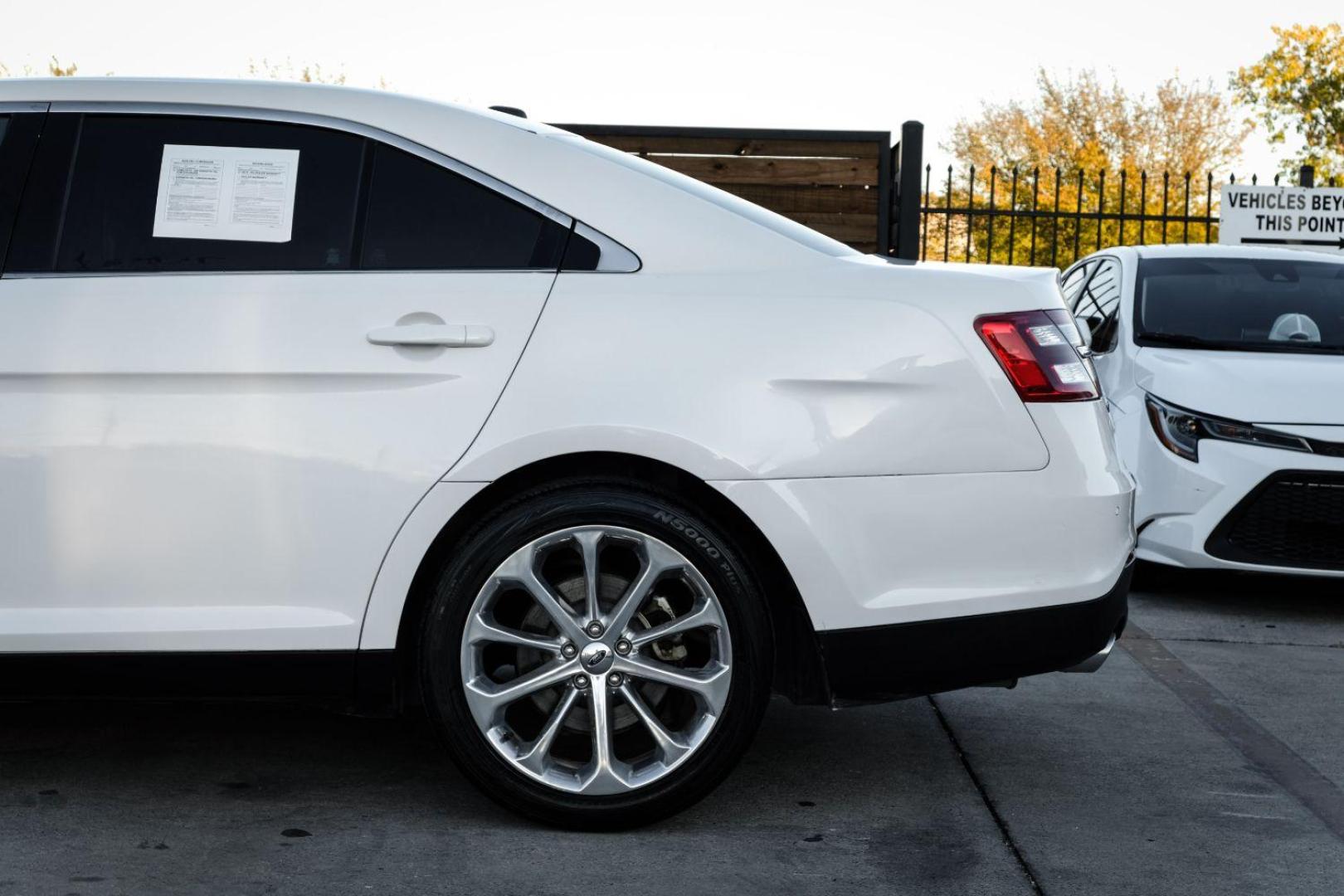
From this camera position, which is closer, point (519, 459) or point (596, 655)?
point (519, 459)

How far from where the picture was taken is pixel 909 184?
1137cm

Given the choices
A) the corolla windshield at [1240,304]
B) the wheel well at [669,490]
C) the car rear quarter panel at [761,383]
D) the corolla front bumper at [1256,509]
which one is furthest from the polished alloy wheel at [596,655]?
the corolla windshield at [1240,304]

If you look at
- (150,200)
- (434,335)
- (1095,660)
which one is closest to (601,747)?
(434,335)

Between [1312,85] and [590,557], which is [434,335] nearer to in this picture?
[590,557]

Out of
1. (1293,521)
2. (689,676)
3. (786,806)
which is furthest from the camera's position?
(1293,521)

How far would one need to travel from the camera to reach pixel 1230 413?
618cm

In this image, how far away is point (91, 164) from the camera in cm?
349

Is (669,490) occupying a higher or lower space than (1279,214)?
lower

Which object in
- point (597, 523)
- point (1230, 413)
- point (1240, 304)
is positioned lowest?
point (597, 523)

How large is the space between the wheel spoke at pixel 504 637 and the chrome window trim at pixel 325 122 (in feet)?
2.93

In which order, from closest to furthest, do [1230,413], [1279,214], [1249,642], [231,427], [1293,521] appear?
[231,427] → [1249,642] → [1293,521] → [1230,413] → [1279,214]

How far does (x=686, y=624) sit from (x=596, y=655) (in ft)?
0.69

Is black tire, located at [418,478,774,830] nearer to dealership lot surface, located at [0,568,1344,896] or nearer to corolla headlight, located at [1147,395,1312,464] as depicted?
dealership lot surface, located at [0,568,1344,896]

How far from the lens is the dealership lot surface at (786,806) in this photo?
3152 mm
